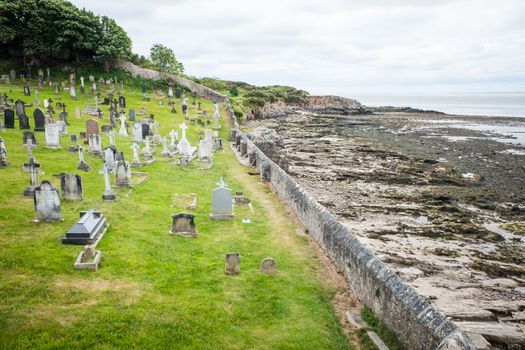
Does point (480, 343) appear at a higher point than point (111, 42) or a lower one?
lower

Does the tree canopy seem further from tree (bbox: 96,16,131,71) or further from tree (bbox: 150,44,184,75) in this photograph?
tree (bbox: 150,44,184,75)

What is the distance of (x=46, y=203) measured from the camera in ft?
Result: 32.0

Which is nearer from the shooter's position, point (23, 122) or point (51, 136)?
point (51, 136)

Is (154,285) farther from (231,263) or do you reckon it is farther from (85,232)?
(85,232)

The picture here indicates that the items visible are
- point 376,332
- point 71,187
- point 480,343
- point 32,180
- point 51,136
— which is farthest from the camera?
point 51,136

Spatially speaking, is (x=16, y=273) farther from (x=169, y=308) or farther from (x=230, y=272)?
(x=230, y=272)

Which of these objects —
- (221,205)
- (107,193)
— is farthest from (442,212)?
(107,193)

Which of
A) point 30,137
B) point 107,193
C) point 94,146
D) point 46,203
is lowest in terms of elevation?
point 107,193

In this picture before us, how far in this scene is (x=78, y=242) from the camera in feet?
28.5

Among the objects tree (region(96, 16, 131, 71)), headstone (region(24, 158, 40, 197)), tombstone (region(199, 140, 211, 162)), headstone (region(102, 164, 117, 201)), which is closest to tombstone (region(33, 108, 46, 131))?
tombstone (region(199, 140, 211, 162))

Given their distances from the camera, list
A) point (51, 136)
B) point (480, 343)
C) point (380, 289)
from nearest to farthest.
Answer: point (480, 343)
point (380, 289)
point (51, 136)

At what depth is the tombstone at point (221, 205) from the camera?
12177 mm

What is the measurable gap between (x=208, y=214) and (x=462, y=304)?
8023mm

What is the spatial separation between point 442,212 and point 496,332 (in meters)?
10.3
